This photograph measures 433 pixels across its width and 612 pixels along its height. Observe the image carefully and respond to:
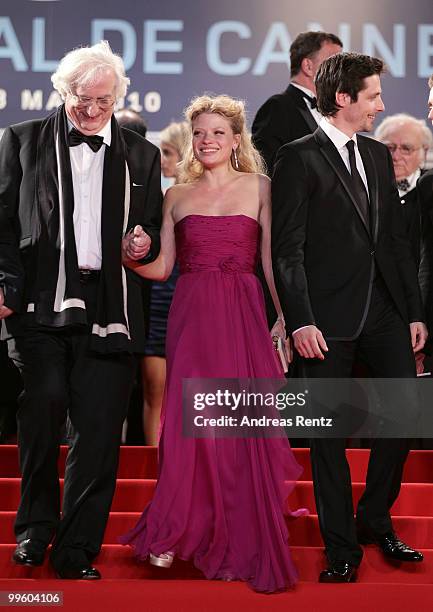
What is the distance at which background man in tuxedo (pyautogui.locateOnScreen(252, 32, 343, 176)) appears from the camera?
5.46m

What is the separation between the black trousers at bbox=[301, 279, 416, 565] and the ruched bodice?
0.46 meters

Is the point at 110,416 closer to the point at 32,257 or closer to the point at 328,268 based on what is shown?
the point at 32,257

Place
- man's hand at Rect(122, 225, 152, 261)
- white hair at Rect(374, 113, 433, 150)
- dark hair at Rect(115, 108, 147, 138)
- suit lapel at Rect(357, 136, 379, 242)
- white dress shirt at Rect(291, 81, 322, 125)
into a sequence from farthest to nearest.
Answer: white hair at Rect(374, 113, 433, 150) < dark hair at Rect(115, 108, 147, 138) < white dress shirt at Rect(291, 81, 322, 125) < suit lapel at Rect(357, 136, 379, 242) < man's hand at Rect(122, 225, 152, 261)

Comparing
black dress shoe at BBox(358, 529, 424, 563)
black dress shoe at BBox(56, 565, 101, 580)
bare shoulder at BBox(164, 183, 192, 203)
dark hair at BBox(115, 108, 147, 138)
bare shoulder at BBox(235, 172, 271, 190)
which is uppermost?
dark hair at BBox(115, 108, 147, 138)

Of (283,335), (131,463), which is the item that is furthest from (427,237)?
(131,463)

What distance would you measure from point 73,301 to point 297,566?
1.14 metres

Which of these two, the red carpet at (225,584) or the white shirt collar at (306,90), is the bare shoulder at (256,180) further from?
the white shirt collar at (306,90)

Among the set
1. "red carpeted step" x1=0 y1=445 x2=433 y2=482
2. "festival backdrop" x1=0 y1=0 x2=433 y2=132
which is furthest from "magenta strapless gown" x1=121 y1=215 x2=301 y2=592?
"festival backdrop" x1=0 y1=0 x2=433 y2=132

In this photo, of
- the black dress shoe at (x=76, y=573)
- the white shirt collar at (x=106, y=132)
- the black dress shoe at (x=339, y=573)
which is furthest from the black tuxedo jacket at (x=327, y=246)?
the black dress shoe at (x=76, y=573)

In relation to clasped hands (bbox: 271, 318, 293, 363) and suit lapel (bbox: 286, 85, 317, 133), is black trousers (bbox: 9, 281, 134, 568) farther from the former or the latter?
suit lapel (bbox: 286, 85, 317, 133)

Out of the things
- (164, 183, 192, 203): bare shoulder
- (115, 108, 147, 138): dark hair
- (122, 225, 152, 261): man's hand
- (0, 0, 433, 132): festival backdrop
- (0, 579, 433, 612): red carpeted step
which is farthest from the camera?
(0, 0, 433, 132): festival backdrop

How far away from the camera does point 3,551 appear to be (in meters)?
3.97

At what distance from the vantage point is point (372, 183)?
4.00m

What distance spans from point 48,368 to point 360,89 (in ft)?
4.57
